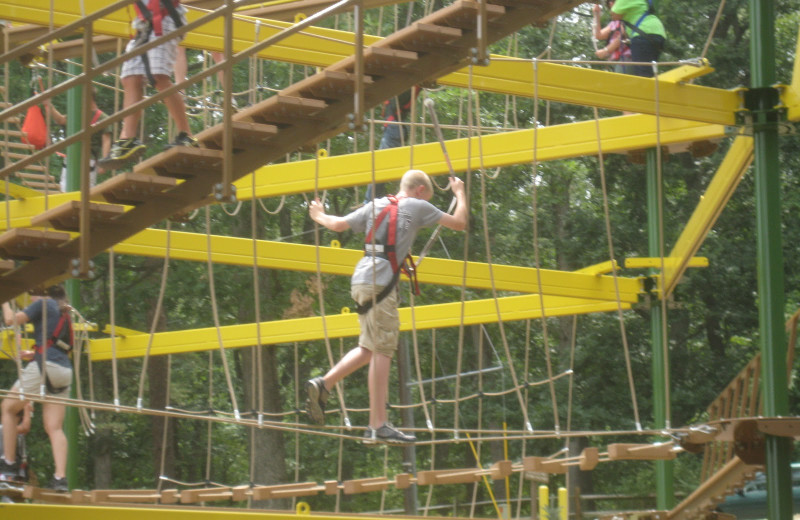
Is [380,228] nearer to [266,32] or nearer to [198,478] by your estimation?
[266,32]

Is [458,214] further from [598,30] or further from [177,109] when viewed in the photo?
[598,30]

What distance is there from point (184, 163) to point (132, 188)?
0.32 metres

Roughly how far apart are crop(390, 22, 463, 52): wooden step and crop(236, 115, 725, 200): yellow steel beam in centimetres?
232

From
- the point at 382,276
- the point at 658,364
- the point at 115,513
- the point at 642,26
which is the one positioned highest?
the point at 642,26

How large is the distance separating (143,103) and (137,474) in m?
19.7

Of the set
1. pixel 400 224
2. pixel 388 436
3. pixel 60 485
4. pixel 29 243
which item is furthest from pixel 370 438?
pixel 60 485

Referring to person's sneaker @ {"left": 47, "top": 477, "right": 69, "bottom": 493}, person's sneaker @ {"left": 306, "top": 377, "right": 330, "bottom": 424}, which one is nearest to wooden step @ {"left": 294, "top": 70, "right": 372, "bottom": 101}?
person's sneaker @ {"left": 306, "top": 377, "right": 330, "bottom": 424}

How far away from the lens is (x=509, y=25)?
290 inches

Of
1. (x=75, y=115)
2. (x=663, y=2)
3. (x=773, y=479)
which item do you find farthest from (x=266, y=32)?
(x=663, y=2)

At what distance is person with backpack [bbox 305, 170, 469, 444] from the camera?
6.92m

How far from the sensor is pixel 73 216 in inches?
251

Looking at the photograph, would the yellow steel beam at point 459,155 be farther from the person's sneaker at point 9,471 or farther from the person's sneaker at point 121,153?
the person's sneaker at point 121,153

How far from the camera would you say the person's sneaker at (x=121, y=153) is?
6.42 m

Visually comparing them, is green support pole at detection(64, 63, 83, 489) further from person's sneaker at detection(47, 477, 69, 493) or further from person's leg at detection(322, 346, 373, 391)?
person's leg at detection(322, 346, 373, 391)
